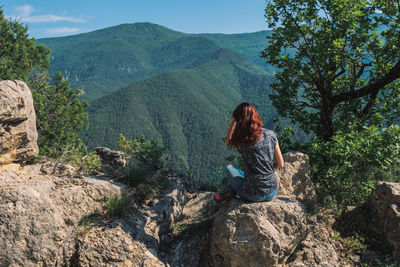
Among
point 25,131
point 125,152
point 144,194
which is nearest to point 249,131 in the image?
point 144,194

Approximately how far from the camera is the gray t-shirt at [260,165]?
504 cm

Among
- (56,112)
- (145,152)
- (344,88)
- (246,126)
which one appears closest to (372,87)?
(344,88)

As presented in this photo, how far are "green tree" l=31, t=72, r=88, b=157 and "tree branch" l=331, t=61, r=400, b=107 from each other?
13.0m

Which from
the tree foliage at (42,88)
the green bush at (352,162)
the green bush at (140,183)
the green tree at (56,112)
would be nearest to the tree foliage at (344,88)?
the green bush at (352,162)

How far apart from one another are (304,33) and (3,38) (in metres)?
17.8

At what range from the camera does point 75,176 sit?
6996 millimetres

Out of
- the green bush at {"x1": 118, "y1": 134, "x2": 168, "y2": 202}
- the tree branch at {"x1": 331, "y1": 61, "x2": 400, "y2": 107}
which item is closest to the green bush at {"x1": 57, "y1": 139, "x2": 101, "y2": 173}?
the green bush at {"x1": 118, "y1": 134, "x2": 168, "y2": 202}

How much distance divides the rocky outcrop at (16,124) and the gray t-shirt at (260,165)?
5.79 metres

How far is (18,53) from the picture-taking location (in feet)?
54.1

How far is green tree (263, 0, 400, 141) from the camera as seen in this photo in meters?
7.52

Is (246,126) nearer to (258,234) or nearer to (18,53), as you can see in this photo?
(258,234)

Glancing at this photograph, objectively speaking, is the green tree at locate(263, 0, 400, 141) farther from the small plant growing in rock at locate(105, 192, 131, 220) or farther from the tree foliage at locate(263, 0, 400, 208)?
the small plant growing in rock at locate(105, 192, 131, 220)

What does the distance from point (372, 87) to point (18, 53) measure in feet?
62.1

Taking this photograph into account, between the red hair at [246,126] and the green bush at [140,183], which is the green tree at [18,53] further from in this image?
the red hair at [246,126]
